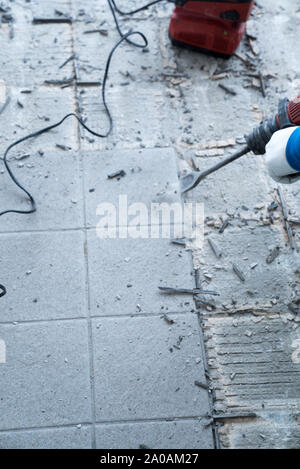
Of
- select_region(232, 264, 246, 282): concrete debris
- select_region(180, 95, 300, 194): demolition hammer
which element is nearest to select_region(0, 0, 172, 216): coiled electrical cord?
select_region(180, 95, 300, 194): demolition hammer

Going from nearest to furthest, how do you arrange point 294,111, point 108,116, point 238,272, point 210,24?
point 294,111
point 238,272
point 108,116
point 210,24

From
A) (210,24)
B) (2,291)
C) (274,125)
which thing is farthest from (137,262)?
(210,24)

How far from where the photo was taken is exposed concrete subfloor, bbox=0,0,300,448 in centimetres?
257

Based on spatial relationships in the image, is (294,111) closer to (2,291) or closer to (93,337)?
(93,337)

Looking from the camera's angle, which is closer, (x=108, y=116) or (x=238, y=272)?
(x=238, y=272)

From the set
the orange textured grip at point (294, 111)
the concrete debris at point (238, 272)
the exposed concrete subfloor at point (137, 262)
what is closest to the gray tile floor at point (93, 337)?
the exposed concrete subfloor at point (137, 262)

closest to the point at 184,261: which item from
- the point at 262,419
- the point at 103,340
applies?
the point at 103,340

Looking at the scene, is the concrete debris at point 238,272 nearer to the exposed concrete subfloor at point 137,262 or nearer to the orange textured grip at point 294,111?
the exposed concrete subfloor at point 137,262

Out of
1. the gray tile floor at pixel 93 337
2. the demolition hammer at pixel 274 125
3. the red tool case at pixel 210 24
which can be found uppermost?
the red tool case at pixel 210 24

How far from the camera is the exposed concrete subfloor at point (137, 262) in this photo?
257cm

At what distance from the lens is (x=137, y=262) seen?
2.97 meters

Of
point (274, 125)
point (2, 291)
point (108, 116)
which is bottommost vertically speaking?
point (2, 291)

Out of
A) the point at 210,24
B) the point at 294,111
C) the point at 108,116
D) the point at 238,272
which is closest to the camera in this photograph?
the point at 294,111
